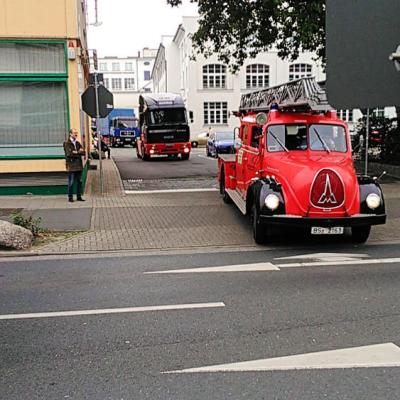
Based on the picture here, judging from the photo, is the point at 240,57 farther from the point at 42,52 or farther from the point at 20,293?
the point at 20,293

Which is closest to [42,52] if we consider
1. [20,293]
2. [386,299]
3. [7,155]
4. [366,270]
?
[7,155]

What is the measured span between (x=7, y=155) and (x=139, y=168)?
11057 mm

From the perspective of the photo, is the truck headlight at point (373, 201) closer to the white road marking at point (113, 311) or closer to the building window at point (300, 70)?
the white road marking at point (113, 311)

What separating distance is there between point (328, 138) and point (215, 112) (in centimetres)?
4888

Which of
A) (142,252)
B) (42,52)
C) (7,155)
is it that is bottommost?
(142,252)

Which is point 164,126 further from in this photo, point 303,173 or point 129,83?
point 129,83

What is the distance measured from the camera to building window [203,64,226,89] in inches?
2260

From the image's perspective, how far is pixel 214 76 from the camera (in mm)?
57656

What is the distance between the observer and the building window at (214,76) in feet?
188

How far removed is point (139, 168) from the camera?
25422 millimetres

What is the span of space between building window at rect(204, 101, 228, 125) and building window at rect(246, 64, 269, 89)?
11.9ft

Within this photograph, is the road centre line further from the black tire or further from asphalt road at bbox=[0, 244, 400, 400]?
the black tire

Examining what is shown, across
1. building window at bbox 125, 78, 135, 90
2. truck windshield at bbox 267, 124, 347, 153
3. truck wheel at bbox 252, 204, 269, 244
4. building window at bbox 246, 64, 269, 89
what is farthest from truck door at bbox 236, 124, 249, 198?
building window at bbox 125, 78, 135, 90

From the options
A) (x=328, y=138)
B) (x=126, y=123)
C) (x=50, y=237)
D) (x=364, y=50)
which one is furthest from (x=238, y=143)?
(x=126, y=123)
